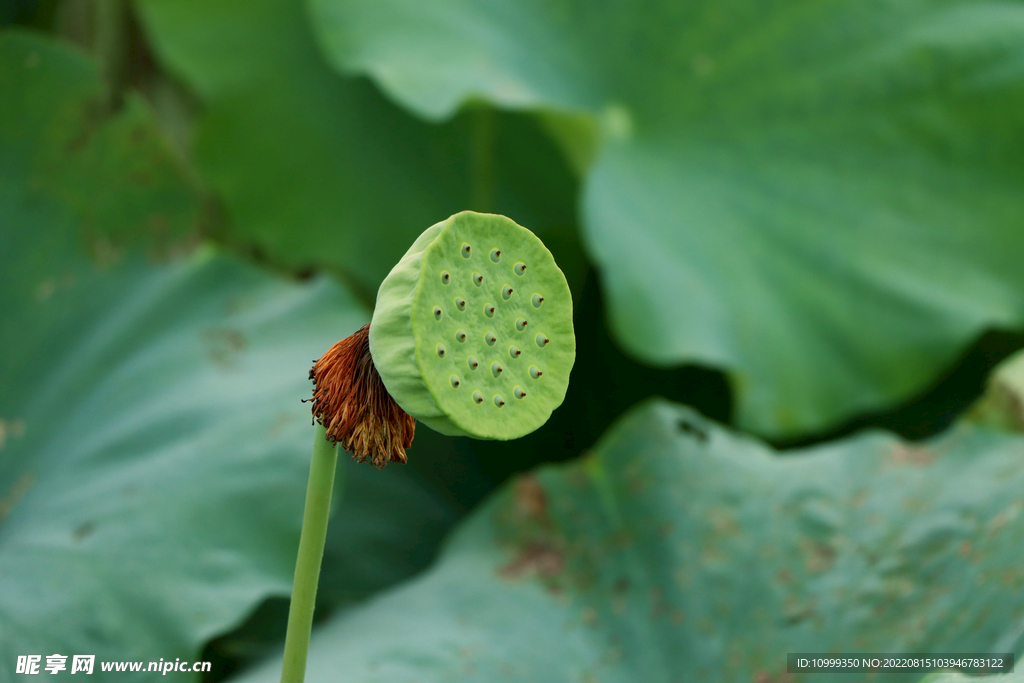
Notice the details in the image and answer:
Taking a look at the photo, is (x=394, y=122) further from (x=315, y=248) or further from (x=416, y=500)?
(x=416, y=500)

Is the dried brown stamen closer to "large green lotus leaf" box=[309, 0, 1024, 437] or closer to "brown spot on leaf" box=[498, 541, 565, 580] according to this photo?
"brown spot on leaf" box=[498, 541, 565, 580]

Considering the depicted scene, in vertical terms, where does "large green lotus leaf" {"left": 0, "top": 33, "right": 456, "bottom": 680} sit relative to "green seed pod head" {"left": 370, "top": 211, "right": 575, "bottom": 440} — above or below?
above

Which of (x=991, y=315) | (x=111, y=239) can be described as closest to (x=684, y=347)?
(x=991, y=315)

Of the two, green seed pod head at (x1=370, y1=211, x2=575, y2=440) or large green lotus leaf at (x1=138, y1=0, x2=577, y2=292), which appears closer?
green seed pod head at (x1=370, y1=211, x2=575, y2=440)

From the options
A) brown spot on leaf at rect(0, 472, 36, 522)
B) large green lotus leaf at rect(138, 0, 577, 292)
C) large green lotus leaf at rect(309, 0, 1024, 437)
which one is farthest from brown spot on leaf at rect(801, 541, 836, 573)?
brown spot on leaf at rect(0, 472, 36, 522)

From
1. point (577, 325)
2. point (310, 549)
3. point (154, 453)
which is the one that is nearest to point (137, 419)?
point (154, 453)

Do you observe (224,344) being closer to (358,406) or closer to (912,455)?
(358,406)

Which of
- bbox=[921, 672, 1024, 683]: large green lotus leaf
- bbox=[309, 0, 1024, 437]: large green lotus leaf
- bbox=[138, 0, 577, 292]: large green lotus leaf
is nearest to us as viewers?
bbox=[921, 672, 1024, 683]: large green lotus leaf

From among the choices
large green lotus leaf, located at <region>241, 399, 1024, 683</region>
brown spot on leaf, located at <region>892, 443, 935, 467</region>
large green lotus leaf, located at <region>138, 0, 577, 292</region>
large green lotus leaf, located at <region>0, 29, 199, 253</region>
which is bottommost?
large green lotus leaf, located at <region>241, 399, 1024, 683</region>

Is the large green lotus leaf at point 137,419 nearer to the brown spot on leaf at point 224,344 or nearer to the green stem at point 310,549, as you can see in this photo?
the brown spot on leaf at point 224,344
